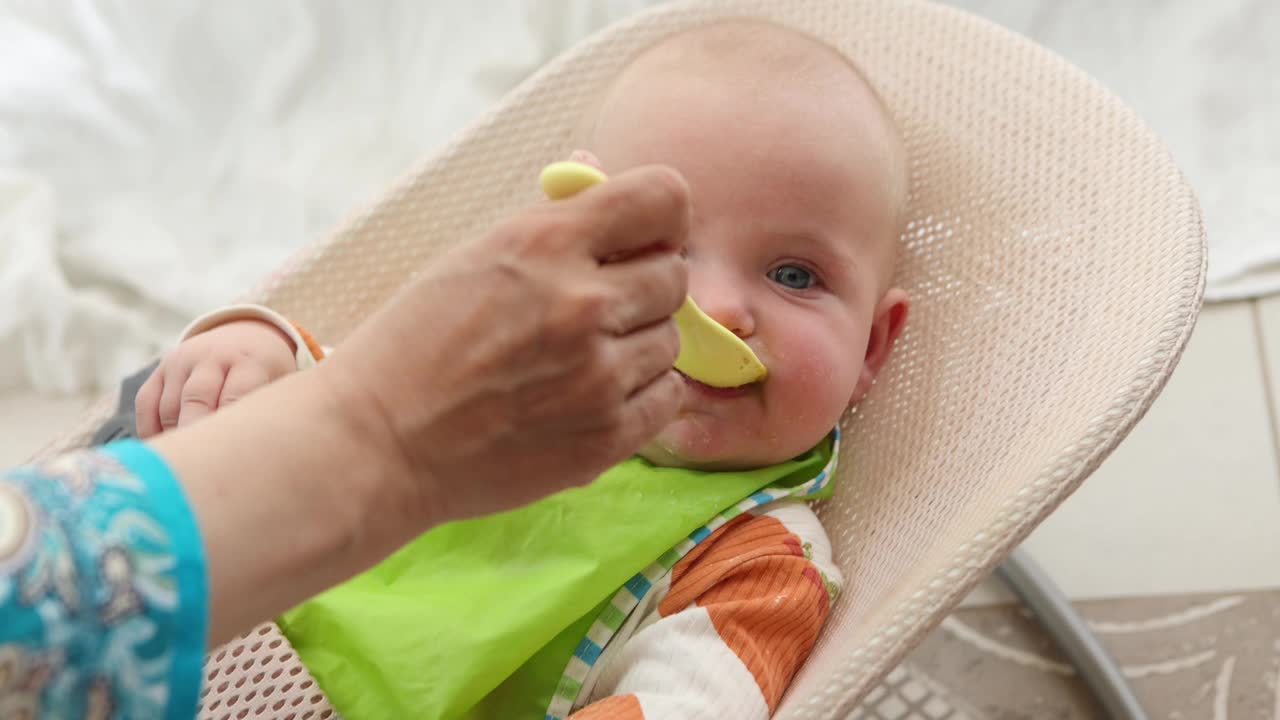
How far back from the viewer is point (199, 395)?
816 mm

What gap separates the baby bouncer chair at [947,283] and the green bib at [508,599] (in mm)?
66

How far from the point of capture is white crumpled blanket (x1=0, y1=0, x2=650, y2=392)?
145 cm

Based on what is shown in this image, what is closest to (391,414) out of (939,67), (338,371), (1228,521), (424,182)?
(338,371)

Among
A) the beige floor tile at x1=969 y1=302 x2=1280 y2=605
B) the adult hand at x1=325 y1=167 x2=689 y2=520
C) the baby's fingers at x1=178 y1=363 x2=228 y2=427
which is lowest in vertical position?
the beige floor tile at x1=969 y1=302 x2=1280 y2=605

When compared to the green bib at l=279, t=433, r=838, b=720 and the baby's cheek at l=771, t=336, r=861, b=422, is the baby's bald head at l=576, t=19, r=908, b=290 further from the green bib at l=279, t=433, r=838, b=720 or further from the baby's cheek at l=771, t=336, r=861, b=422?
the green bib at l=279, t=433, r=838, b=720

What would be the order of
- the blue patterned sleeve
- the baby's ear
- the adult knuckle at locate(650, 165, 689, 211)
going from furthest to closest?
the baby's ear → the adult knuckle at locate(650, 165, 689, 211) → the blue patterned sleeve

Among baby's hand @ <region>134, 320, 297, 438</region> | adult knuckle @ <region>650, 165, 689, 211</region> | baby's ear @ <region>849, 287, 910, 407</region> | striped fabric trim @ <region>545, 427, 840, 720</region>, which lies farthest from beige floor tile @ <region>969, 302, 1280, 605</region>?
adult knuckle @ <region>650, 165, 689, 211</region>

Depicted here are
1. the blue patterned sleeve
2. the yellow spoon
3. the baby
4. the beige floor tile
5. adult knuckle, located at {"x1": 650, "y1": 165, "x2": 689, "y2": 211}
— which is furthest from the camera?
the beige floor tile

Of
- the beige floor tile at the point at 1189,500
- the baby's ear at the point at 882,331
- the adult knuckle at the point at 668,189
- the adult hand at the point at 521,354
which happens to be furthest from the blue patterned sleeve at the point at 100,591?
the beige floor tile at the point at 1189,500

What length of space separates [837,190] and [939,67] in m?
0.26

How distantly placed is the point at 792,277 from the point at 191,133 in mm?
1049

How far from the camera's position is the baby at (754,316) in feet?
2.62

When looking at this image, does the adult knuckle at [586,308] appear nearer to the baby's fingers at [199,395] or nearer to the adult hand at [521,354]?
the adult hand at [521,354]

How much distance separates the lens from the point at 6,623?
1.26 feet
